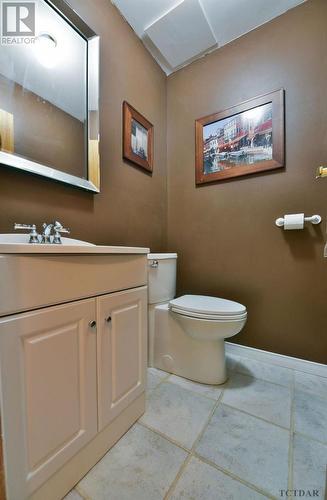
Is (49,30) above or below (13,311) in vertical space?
above

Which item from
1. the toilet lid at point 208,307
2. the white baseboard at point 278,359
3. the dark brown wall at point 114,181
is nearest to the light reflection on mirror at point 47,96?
the dark brown wall at point 114,181

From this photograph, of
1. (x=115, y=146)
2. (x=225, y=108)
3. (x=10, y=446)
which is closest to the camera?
(x=10, y=446)

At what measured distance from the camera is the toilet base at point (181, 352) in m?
1.12

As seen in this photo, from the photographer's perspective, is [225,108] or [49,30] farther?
[225,108]

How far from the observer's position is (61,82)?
99 centimetres

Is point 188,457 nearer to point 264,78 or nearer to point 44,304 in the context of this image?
point 44,304

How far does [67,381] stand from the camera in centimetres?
58

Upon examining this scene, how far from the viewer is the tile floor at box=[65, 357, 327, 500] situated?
627 millimetres

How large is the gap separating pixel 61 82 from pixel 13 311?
43.3 inches

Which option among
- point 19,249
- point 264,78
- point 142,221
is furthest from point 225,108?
point 19,249

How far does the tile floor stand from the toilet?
10 centimetres

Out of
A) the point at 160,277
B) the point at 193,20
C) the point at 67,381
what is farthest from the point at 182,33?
the point at 67,381

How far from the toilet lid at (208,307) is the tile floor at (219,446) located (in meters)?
0.43

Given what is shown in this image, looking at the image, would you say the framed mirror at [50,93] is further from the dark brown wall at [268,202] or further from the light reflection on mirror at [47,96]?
the dark brown wall at [268,202]
